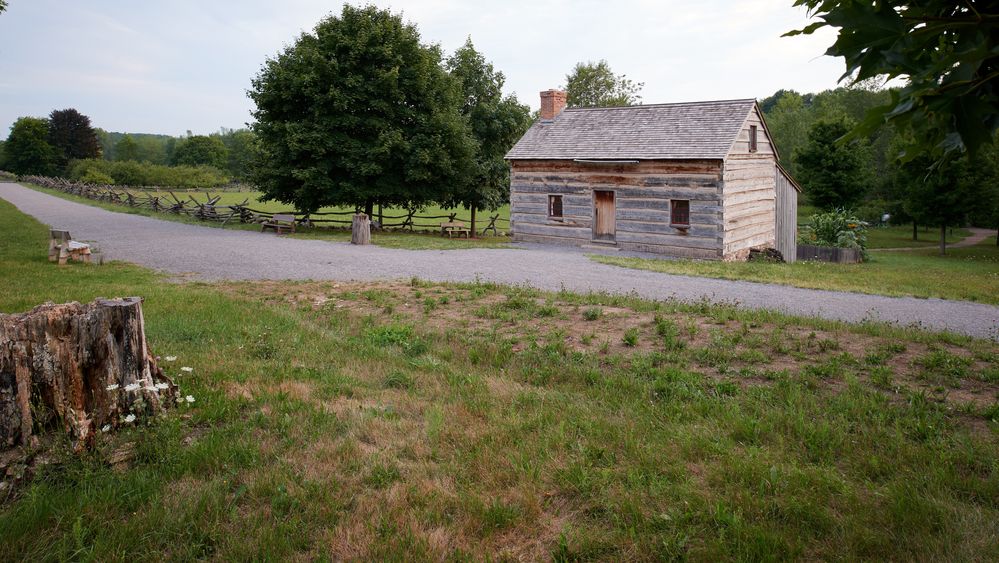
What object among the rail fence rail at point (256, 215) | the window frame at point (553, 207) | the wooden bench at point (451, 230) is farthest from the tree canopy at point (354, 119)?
the window frame at point (553, 207)

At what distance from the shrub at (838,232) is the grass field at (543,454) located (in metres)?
23.2

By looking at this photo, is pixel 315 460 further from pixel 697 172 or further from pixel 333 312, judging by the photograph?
pixel 697 172

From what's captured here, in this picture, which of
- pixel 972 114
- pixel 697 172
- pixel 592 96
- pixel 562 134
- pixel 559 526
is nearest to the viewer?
pixel 972 114

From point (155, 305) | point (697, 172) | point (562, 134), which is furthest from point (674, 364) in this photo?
point (562, 134)

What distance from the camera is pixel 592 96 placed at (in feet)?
215

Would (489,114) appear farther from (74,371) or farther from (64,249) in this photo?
(74,371)

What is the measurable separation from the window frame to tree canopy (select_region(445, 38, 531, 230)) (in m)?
7.25

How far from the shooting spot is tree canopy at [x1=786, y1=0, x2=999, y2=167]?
2352mm

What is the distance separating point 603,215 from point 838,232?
12596 millimetres

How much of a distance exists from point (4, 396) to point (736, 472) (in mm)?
5140

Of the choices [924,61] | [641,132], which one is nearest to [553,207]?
[641,132]

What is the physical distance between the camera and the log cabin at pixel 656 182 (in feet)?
76.7

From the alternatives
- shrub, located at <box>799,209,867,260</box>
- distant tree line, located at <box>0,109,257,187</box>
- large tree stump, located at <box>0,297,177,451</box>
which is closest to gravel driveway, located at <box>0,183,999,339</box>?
large tree stump, located at <box>0,297,177,451</box>

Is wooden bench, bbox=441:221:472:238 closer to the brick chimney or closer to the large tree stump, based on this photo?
the brick chimney
